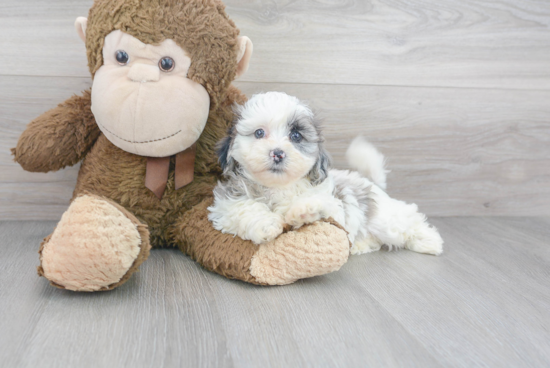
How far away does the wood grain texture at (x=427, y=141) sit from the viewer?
136 cm

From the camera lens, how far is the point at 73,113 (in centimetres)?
113

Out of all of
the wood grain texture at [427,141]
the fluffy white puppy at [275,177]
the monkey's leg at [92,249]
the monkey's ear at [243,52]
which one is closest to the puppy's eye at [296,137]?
the fluffy white puppy at [275,177]

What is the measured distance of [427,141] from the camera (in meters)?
1.56

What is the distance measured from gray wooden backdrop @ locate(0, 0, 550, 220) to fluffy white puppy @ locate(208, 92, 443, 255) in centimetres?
42

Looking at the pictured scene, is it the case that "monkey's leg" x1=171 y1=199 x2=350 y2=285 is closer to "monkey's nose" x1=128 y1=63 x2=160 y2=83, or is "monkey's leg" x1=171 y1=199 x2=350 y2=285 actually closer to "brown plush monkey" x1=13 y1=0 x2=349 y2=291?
"brown plush monkey" x1=13 y1=0 x2=349 y2=291

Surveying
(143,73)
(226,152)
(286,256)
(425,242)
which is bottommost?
(425,242)

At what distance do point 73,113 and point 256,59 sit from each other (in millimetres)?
531

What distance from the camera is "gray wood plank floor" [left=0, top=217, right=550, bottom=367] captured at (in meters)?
0.70

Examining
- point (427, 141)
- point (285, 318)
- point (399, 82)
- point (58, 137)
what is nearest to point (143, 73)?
point (58, 137)

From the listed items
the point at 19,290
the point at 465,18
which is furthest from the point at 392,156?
the point at 19,290

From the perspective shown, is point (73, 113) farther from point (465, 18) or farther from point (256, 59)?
point (465, 18)

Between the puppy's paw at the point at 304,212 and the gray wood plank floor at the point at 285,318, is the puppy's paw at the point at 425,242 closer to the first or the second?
the gray wood plank floor at the point at 285,318

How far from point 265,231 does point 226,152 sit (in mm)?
202

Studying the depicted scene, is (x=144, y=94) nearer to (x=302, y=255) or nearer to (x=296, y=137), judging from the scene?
(x=296, y=137)
